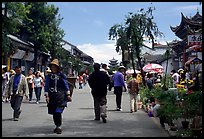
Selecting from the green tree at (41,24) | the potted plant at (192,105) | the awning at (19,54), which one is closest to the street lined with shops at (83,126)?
the potted plant at (192,105)

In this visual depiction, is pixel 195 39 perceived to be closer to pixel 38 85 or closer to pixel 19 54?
pixel 38 85

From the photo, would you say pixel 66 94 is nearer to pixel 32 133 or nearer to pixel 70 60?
pixel 32 133

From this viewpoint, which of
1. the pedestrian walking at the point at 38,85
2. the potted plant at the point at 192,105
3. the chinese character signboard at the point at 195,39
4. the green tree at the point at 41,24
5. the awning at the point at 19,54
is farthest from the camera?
the green tree at the point at 41,24

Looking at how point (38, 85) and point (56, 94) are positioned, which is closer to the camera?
point (56, 94)

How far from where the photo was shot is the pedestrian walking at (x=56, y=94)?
816 cm

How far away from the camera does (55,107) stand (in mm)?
8180

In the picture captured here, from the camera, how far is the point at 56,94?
8.23 metres

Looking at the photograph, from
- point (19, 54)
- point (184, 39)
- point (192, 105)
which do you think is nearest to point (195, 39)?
point (192, 105)

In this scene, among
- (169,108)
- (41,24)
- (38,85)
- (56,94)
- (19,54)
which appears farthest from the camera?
(41,24)

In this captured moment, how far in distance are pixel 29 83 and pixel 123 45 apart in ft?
31.4

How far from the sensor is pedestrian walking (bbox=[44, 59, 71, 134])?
8.16m

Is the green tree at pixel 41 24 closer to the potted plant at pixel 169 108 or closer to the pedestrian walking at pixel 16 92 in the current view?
the pedestrian walking at pixel 16 92

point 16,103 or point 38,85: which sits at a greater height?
point 38,85

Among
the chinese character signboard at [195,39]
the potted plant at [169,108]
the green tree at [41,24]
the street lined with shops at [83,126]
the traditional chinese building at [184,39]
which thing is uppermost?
the green tree at [41,24]
